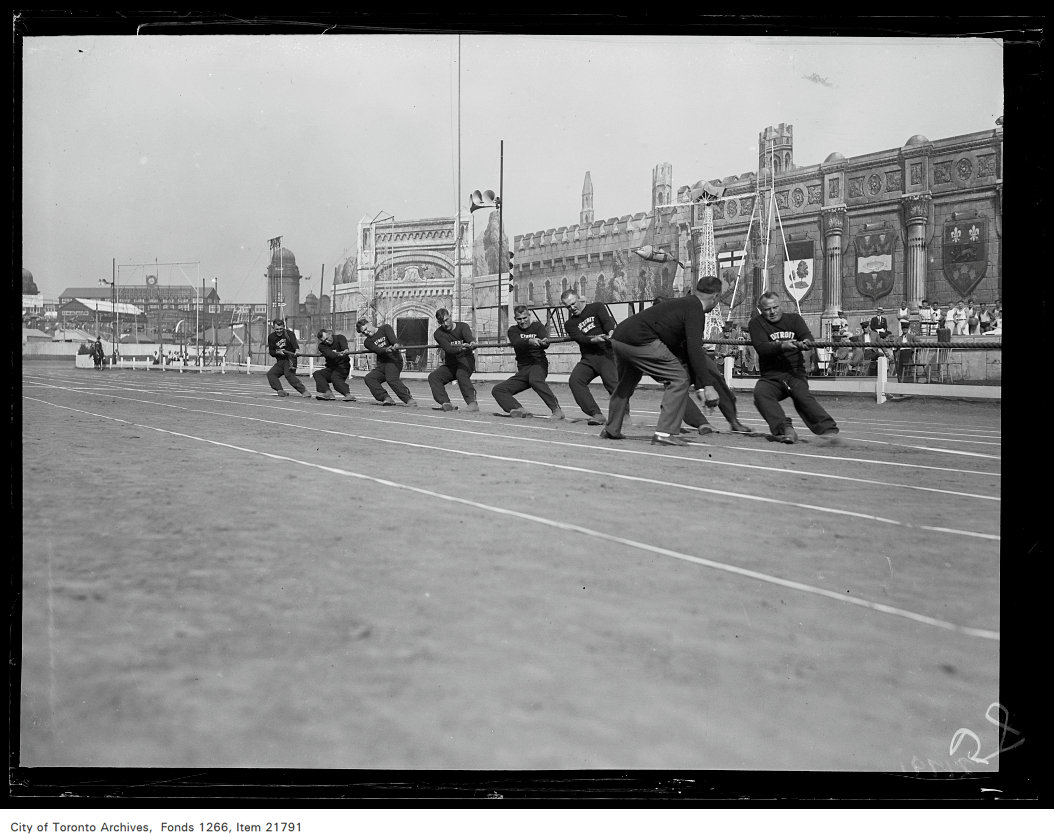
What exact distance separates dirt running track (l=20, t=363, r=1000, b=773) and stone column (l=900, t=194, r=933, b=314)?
10607 mm

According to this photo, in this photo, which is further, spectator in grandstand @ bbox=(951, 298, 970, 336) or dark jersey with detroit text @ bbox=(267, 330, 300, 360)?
dark jersey with detroit text @ bbox=(267, 330, 300, 360)

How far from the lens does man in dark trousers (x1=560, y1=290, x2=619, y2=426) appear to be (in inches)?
455

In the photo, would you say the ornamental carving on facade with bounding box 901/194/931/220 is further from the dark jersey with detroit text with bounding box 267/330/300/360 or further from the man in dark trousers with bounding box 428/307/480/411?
the dark jersey with detroit text with bounding box 267/330/300/360

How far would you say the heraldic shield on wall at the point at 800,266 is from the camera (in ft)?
44.3

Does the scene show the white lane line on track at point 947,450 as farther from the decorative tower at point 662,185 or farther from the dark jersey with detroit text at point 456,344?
the dark jersey with detroit text at point 456,344

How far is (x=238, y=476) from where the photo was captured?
21.0 ft

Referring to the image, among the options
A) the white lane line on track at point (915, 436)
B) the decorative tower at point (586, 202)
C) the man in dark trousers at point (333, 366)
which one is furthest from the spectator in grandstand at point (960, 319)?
the man in dark trousers at point (333, 366)

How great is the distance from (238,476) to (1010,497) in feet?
16.1

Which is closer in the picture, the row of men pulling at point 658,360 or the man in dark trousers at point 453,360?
the row of men pulling at point 658,360

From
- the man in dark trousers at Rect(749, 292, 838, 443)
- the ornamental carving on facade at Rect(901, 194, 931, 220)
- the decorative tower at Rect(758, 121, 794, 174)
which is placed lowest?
the man in dark trousers at Rect(749, 292, 838, 443)

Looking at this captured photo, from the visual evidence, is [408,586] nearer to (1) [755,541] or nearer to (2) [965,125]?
(1) [755,541]

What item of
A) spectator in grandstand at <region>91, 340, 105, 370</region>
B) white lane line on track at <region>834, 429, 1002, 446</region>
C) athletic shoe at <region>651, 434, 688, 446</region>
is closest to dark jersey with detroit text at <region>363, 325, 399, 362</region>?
spectator in grandstand at <region>91, 340, 105, 370</region>

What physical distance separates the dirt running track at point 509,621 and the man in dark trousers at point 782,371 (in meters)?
2.89

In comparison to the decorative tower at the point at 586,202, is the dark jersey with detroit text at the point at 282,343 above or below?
below
